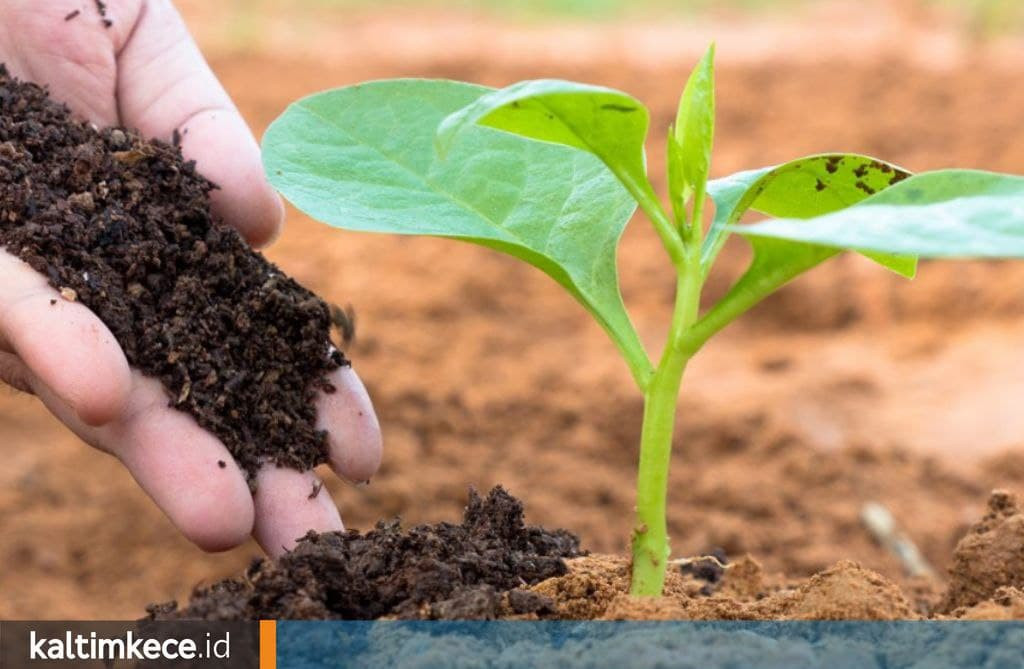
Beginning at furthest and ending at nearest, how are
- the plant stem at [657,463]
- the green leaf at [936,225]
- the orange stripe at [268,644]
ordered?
the plant stem at [657,463] < the orange stripe at [268,644] < the green leaf at [936,225]

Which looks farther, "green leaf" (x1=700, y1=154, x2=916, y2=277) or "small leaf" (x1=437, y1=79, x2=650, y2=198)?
"green leaf" (x1=700, y1=154, x2=916, y2=277)

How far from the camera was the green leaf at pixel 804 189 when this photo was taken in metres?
1.19

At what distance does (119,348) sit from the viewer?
4.26 ft

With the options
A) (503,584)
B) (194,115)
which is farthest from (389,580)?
(194,115)

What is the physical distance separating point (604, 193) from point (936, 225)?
488 mm

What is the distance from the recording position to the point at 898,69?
18.0 feet

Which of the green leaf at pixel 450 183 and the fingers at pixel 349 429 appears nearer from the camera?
the green leaf at pixel 450 183

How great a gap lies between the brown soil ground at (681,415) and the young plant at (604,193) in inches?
11.8

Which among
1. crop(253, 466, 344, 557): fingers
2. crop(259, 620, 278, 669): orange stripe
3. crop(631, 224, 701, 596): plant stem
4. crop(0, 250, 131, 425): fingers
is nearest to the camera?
crop(259, 620, 278, 669): orange stripe

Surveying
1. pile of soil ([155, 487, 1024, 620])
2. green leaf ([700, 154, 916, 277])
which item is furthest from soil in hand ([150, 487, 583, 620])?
green leaf ([700, 154, 916, 277])

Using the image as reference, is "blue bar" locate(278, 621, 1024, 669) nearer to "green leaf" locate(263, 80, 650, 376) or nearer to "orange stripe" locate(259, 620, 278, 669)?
"orange stripe" locate(259, 620, 278, 669)

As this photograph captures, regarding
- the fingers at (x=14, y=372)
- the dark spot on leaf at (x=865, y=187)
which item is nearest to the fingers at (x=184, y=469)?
the fingers at (x=14, y=372)

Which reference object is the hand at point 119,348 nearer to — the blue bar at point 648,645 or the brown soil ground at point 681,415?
the blue bar at point 648,645

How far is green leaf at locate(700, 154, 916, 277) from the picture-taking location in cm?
119
